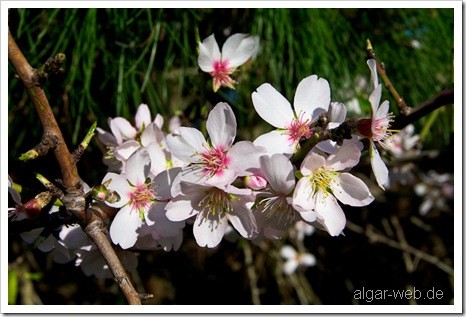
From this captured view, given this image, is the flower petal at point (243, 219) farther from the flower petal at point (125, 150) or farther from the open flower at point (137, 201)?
the flower petal at point (125, 150)

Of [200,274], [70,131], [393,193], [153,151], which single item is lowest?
[200,274]

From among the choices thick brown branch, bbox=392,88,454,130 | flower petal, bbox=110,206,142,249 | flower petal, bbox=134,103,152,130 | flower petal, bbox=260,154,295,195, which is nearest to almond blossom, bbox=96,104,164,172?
flower petal, bbox=134,103,152,130

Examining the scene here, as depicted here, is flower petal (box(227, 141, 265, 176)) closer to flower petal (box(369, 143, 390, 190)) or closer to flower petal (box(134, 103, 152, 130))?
flower petal (box(369, 143, 390, 190))

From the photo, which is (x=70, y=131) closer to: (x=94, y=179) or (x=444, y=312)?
(x=94, y=179)

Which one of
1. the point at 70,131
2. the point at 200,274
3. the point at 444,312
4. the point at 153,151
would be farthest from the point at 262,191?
the point at 200,274

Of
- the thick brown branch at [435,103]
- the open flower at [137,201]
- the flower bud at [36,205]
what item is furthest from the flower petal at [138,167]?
the thick brown branch at [435,103]

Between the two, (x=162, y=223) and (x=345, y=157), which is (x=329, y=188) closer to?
(x=345, y=157)
